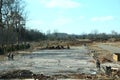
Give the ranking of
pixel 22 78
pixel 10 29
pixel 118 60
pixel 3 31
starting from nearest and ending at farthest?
pixel 22 78
pixel 118 60
pixel 3 31
pixel 10 29

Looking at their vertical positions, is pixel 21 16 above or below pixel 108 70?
above

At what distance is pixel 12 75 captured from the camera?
869 inches

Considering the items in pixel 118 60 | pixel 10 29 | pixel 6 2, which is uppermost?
pixel 6 2

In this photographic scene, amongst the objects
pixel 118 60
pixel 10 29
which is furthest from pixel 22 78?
pixel 10 29

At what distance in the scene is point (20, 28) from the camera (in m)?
82.6

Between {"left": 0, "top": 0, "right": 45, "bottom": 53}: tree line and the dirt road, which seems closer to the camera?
the dirt road

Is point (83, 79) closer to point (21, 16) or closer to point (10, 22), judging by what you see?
point (10, 22)

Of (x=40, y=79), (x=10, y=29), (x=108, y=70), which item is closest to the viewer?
(x=40, y=79)

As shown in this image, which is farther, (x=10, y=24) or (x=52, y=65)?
(x=10, y=24)

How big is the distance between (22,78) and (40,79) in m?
1.75

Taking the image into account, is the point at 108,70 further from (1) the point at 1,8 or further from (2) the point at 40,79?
(1) the point at 1,8

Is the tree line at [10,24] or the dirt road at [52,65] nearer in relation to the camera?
the dirt road at [52,65]

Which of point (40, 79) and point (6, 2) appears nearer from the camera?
point (40, 79)

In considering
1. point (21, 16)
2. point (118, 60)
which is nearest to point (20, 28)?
point (21, 16)
